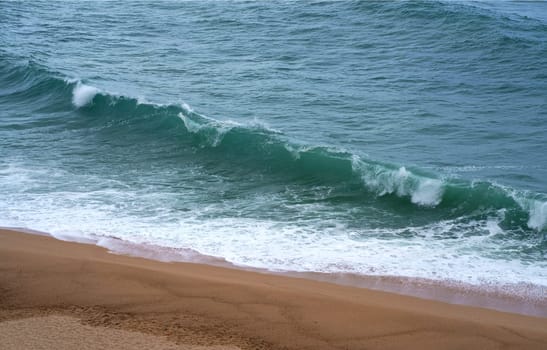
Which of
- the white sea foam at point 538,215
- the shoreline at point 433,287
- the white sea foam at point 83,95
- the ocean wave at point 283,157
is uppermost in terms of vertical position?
the white sea foam at point 83,95

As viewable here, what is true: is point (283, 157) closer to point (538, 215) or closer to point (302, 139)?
point (302, 139)

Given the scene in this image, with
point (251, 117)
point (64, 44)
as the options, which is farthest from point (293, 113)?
point (64, 44)

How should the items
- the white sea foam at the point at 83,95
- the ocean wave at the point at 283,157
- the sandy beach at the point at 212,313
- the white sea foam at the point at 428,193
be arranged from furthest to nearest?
the white sea foam at the point at 83,95 → the white sea foam at the point at 428,193 → the ocean wave at the point at 283,157 → the sandy beach at the point at 212,313

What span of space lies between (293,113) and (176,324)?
989 centimetres

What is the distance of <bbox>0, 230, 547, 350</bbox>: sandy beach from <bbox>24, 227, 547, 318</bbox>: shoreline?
0.17 meters

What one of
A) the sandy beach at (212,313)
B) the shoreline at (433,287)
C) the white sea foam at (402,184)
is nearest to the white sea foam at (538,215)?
the white sea foam at (402,184)

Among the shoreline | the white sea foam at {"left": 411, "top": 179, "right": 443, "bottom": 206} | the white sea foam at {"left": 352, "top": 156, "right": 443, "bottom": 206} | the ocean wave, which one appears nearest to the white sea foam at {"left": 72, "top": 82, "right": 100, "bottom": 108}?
the ocean wave

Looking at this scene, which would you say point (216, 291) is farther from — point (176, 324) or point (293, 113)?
point (293, 113)

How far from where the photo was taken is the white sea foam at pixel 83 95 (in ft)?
57.4

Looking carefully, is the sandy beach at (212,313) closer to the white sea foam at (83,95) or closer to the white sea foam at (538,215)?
the white sea foam at (538,215)

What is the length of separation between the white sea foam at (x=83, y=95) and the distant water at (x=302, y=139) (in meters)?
0.06

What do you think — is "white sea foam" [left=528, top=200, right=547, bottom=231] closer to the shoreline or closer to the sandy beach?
the shoreline

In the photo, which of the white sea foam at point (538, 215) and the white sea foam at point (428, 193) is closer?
the white sea foam at point (538, 215)

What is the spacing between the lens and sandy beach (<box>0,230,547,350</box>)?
6418 millimetres
